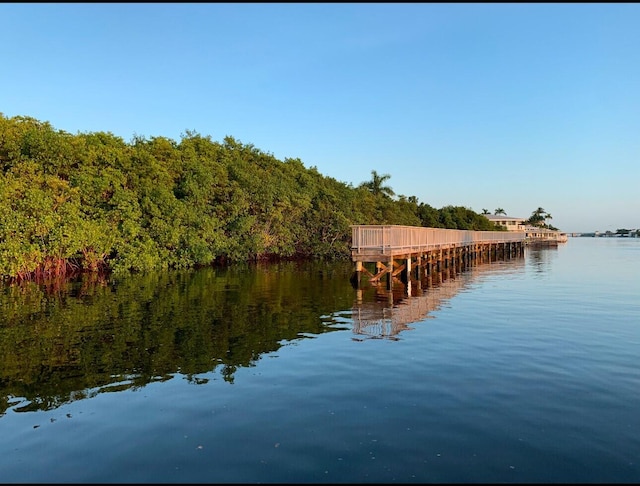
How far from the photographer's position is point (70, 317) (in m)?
19.6

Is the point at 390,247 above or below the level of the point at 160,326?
above

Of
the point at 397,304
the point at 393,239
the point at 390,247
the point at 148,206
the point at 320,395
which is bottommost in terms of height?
the point at 320,395

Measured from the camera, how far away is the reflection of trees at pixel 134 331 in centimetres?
1150

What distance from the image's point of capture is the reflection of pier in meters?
17.6

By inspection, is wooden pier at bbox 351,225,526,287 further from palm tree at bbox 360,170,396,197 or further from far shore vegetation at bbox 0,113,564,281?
palm tree at bbox 360,170,396,197

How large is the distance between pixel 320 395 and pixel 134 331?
31.0 feet

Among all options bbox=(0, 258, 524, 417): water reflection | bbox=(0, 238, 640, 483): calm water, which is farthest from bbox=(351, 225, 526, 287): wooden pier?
bbox=(0, 238, 640, 483): calm water

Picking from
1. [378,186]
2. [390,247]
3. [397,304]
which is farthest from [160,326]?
[378,186]

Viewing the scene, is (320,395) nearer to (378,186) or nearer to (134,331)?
(134,331)

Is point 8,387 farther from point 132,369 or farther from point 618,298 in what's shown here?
point 618,298

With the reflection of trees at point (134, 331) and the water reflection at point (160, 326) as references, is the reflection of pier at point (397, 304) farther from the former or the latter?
the reflection of trees at point (134, 331)

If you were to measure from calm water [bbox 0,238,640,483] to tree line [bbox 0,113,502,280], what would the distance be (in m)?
17.8

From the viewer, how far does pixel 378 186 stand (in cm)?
9975

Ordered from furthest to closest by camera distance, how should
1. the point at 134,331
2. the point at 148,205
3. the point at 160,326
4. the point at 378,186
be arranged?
the point at 378,186 → the point at 148,205 → the point at 160,326 → the point at 134,331
